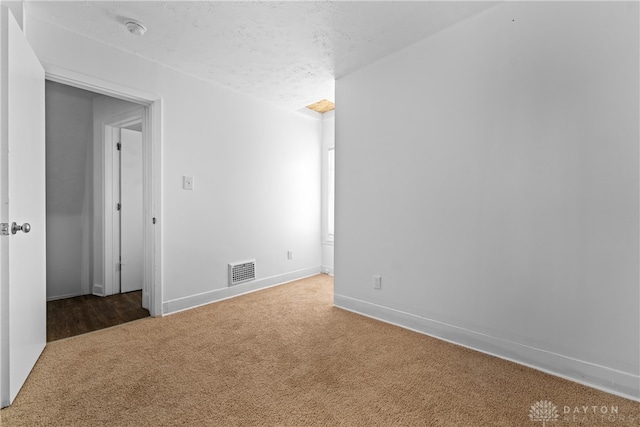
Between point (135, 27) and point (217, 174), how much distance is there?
145 centimetres

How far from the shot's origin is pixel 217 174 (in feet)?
10.9

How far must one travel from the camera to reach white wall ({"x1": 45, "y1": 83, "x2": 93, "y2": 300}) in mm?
3475

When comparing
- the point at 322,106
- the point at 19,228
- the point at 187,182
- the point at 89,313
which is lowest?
the point at 89,313

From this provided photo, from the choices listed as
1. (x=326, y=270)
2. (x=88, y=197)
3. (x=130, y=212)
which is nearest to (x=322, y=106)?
(x=326, y=270)

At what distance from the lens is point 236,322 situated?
2.73 metres

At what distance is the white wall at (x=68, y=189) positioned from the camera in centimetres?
347

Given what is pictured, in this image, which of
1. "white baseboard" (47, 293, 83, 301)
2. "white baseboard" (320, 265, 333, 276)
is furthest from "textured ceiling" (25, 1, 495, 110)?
"white baseboard" (47, 293, 83, 301)

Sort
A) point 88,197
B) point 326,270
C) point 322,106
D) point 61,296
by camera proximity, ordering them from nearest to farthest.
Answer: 1. point 61,296
2. point 88,197
3. point 322,106
4. point 326,270

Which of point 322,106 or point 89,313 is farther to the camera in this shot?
point 322,106

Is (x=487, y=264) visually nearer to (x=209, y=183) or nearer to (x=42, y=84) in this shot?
(x=209, y=183)

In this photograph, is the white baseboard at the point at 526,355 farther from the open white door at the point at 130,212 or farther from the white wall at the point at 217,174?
the open white door at the point at 130,212

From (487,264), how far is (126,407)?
7.67 ft

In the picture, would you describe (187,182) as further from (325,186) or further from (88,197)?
(325,186)

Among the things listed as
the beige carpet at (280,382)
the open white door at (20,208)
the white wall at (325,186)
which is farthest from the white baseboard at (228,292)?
the open white door at (20,208)
